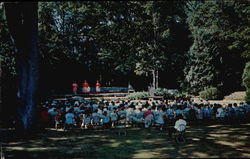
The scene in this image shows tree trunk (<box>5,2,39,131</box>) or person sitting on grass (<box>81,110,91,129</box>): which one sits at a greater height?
tree trunk (<box>5,2,39,131</box>)

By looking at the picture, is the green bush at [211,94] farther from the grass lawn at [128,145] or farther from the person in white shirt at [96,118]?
the person in white shirt at [96,118]

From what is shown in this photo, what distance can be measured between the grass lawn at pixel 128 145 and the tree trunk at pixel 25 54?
Result: 1189mm

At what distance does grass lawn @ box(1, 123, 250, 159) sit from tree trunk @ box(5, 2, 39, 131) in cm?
119

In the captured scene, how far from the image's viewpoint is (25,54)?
12797mm

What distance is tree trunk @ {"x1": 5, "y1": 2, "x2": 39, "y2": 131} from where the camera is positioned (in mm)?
12672

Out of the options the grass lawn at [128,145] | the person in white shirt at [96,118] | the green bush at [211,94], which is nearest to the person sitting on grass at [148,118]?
the grass lawn at [128,145]

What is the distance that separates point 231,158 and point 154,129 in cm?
604

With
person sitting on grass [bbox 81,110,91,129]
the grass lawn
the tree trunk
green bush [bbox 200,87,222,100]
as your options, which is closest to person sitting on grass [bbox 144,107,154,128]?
the grass lawn

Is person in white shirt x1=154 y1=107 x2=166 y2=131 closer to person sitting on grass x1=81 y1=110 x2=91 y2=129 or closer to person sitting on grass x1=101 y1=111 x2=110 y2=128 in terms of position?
person sitting on grass x1=101 y1=111 x2=110 y2=128

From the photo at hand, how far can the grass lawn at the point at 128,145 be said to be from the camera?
9922 mm

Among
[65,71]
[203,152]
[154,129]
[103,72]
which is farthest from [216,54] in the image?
[203,152]

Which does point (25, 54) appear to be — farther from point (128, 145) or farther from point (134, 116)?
point (134, 116)

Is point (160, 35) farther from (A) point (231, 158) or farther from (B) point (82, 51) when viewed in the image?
(A) point (231, 158)

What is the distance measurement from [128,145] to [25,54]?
6748 millimetres
